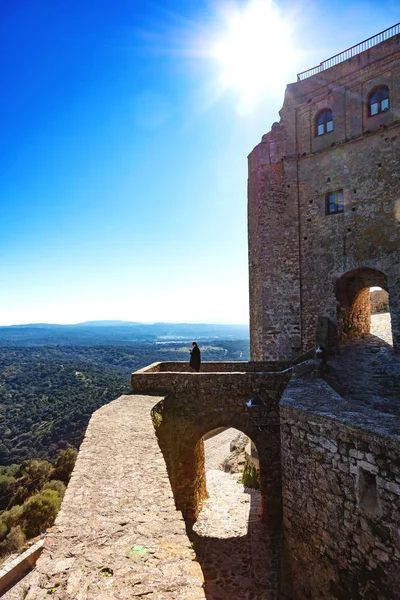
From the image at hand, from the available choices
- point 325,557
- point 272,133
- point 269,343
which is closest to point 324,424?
point 325,557

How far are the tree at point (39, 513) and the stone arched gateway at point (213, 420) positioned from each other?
1449 centimetres

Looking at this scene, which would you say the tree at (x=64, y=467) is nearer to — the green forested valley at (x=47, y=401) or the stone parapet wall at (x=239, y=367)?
the green forested valley at (x=47, y=401)

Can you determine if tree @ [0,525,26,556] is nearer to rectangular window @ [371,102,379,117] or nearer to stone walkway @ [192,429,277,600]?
stone walkway @ [192,429,277,600]

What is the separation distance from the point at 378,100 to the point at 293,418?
585 inches

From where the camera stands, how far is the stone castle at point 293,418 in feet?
12.2

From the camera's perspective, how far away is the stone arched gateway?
33.5ft

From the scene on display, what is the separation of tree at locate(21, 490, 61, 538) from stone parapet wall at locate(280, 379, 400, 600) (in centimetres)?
1831

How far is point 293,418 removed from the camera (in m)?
6.70

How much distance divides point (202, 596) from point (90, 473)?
301cm

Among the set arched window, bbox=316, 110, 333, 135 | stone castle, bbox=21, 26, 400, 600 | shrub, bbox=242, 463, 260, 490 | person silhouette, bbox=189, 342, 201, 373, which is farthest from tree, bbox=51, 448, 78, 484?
arched window, bbox=316, 110, 333, 135

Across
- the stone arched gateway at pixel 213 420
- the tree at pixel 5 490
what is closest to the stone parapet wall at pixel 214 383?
the stone arched gateway at pixel 213 420

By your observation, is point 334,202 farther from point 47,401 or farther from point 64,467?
point 47,401

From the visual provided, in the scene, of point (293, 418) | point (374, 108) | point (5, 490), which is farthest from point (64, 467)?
point (374, 108)

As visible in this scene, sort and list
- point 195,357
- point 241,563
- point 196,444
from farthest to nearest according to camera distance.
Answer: point 195,357 < point 196,444 < point 241,563
